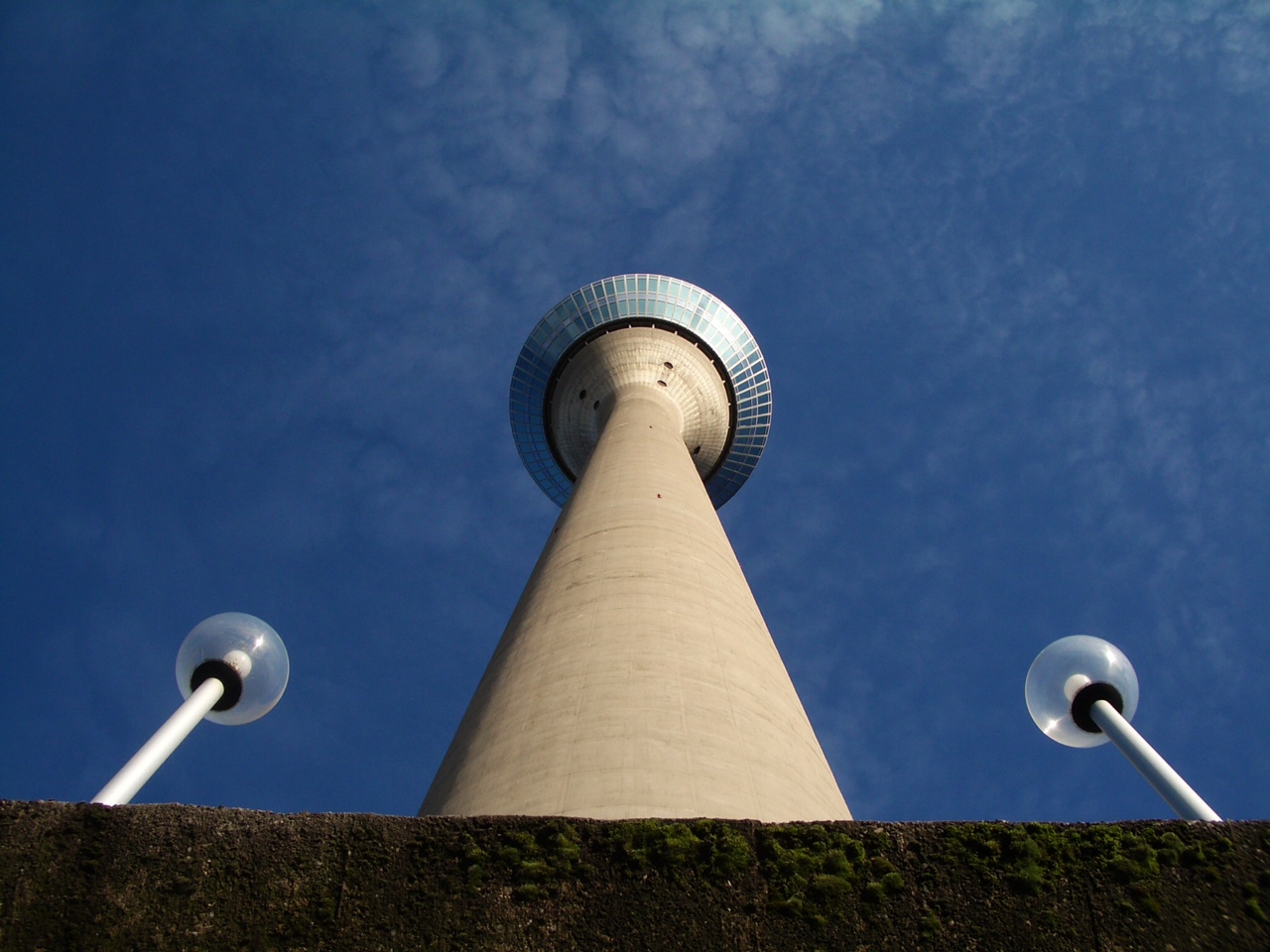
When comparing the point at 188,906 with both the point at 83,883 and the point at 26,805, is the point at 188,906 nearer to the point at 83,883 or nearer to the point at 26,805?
the point at 83,883

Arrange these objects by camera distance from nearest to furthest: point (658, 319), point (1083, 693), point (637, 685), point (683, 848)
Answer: point (683, 848) < point (637, 685) < point (1083, 693) < point (658, 319)

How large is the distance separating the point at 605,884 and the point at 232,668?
25.9 ft

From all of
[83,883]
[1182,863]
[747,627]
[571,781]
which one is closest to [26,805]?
[83,883]

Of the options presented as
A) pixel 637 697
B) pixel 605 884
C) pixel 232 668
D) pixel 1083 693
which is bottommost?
pixel 605 884

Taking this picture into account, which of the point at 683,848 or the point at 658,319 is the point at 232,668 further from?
the point at 658,319

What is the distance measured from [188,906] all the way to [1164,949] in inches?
263

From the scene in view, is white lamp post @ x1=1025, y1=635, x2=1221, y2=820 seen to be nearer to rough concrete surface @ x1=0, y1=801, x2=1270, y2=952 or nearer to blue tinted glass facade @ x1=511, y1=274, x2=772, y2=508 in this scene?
rough concrete surface @ x1=0, y1=801, x2=1270, y2=952

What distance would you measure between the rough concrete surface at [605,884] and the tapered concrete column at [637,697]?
12.2 ft

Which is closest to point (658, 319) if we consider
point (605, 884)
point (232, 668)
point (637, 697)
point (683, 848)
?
point (637, 697)

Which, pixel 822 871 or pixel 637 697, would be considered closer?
pixel 822 871

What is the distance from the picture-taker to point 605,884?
6883 millimetres

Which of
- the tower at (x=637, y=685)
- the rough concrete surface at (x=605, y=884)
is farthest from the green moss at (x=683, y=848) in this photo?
the tower at (x=637, y=685)

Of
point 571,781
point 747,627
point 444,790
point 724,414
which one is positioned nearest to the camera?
point 571,781

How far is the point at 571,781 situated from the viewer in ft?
37.0
